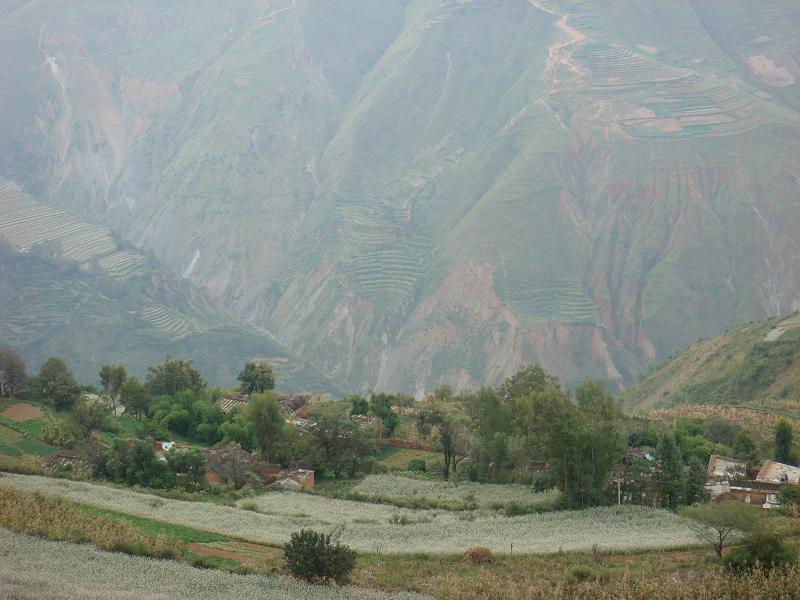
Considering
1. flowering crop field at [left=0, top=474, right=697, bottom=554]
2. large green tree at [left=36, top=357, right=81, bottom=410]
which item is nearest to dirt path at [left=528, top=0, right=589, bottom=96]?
large green tree at [left=36, top=357, right=81, bottom=410]

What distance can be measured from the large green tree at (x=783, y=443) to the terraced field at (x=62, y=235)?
88671 millimetres

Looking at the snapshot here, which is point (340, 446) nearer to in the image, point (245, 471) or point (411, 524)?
point (245, 471)

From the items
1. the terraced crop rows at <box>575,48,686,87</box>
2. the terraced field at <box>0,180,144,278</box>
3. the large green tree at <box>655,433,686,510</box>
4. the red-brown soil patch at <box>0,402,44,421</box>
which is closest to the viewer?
the large green tree at <box>655,433,686,510</box>

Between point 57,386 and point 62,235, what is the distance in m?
74.2

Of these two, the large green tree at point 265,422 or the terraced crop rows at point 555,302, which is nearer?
the large green tree at point 265,422

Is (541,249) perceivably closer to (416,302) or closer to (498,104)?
(416,302)

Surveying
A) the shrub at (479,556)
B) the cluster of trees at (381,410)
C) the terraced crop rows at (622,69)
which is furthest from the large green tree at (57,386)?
the terraced crop rows at (622,69)

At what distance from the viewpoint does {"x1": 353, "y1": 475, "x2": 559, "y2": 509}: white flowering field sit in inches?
1718

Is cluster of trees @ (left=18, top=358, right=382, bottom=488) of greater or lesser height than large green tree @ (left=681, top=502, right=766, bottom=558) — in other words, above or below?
above

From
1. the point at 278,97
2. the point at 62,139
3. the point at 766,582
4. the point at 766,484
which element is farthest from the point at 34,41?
the point at 766,582

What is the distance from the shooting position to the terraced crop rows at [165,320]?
11162 cm

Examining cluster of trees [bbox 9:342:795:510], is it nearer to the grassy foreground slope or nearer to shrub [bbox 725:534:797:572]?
shrub [bbox 725:534:797:572]

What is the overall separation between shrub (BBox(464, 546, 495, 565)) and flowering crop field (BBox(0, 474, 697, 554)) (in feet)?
3.44

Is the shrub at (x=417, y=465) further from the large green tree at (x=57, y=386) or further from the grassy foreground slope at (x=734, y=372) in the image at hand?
the grassy foreground slope at (x=734, y=372)
